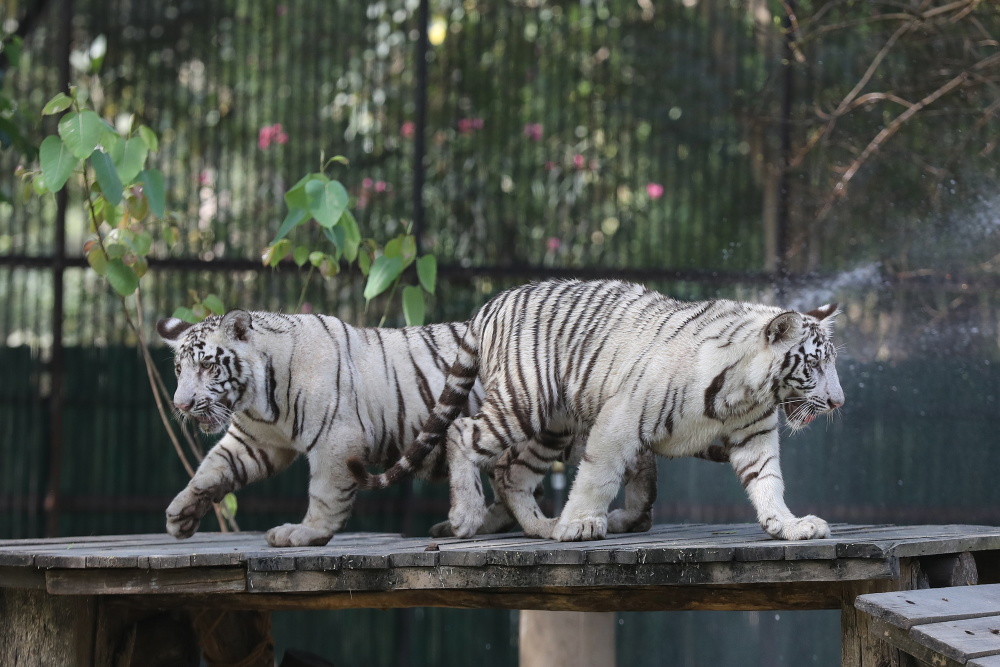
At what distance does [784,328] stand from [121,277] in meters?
2.32

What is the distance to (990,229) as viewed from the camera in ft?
17.6

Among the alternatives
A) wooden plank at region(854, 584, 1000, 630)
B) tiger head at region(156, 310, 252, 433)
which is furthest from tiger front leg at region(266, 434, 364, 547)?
wooden plank at region(854, 584, 1000, 630)

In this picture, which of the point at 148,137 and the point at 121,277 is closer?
the point at 121,277

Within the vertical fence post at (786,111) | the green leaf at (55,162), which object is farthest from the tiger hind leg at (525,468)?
the vertical fence post at (786,111)

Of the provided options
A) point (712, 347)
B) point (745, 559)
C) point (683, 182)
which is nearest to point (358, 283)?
point (683, 182)

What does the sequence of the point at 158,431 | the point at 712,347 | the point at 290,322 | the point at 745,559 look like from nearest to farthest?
the point at 745,559 < the point at 712,347 < the point at 290,322 < the point at 158,431

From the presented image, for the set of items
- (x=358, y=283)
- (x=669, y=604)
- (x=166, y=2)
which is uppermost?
(x=166, y=2)

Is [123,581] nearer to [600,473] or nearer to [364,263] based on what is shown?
[600,473]

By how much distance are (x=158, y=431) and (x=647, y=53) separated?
2.82 meters

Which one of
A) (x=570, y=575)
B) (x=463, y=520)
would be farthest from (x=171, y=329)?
(x=570, y=575)

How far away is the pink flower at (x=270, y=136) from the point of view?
5.35 m

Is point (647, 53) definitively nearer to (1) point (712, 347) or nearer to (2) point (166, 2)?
(2) point (166, 2)

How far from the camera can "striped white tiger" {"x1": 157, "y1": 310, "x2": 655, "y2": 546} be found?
3.45 m

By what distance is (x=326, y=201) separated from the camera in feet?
13.5
